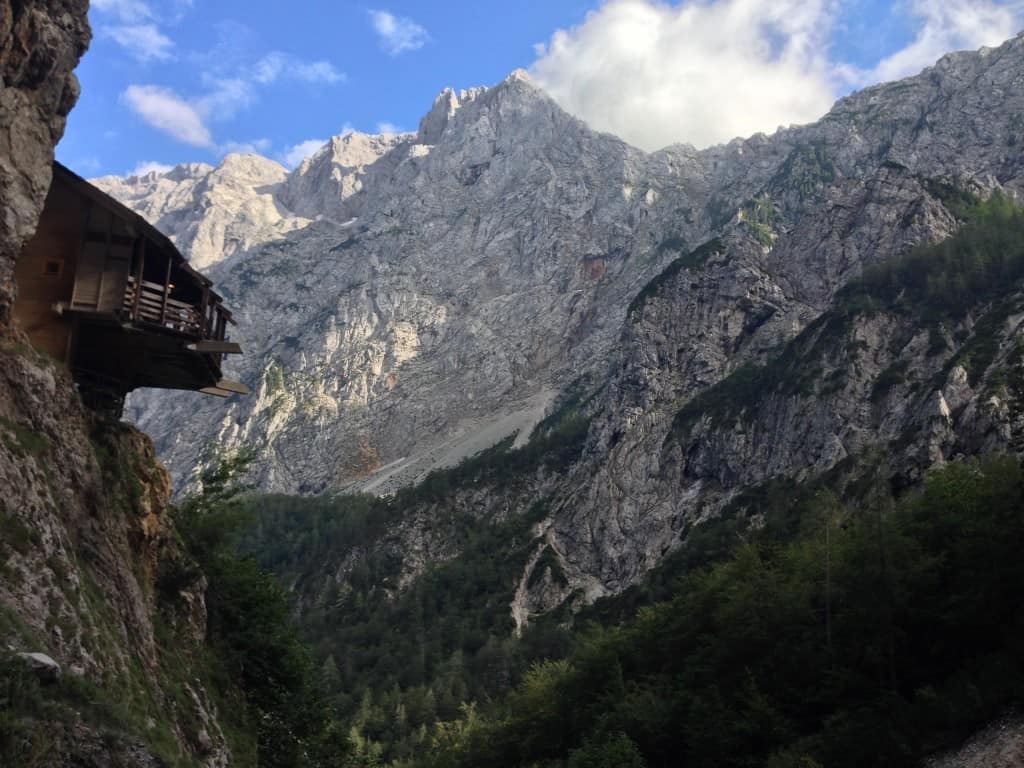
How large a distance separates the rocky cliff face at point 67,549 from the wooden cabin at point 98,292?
9.05ft

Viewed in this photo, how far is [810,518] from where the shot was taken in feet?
341

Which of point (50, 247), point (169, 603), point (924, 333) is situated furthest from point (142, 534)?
point (924, 333)

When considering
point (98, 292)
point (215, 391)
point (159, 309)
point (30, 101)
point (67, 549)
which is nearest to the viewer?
point (67, 549)

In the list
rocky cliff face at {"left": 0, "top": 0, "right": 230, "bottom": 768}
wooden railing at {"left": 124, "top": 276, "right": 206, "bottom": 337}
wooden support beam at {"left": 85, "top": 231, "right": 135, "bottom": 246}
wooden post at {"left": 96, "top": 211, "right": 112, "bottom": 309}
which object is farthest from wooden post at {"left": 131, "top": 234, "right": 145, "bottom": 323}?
rocky cliff face at {"left": 0, "top": 0, "right": 230, "bottom": 768}

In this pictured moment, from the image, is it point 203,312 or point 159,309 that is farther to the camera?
point 203,312

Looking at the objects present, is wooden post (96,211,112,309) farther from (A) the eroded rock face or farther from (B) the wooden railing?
(A) the eroded rock face

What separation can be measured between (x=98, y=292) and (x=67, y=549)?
9.83 m

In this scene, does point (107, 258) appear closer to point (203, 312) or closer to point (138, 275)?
point (138, 275)

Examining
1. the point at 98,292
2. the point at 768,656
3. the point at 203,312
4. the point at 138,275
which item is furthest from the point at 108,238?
the point at 768,656

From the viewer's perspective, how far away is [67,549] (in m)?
21.5

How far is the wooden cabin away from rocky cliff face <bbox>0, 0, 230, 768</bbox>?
9.05 feet

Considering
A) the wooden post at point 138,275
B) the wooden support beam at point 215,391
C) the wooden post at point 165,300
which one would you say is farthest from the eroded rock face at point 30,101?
the wooden support beam at point 215,391

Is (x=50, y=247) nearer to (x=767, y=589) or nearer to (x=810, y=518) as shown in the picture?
(x=767, y=589)

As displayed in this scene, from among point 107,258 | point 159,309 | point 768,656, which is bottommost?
point 768,656
